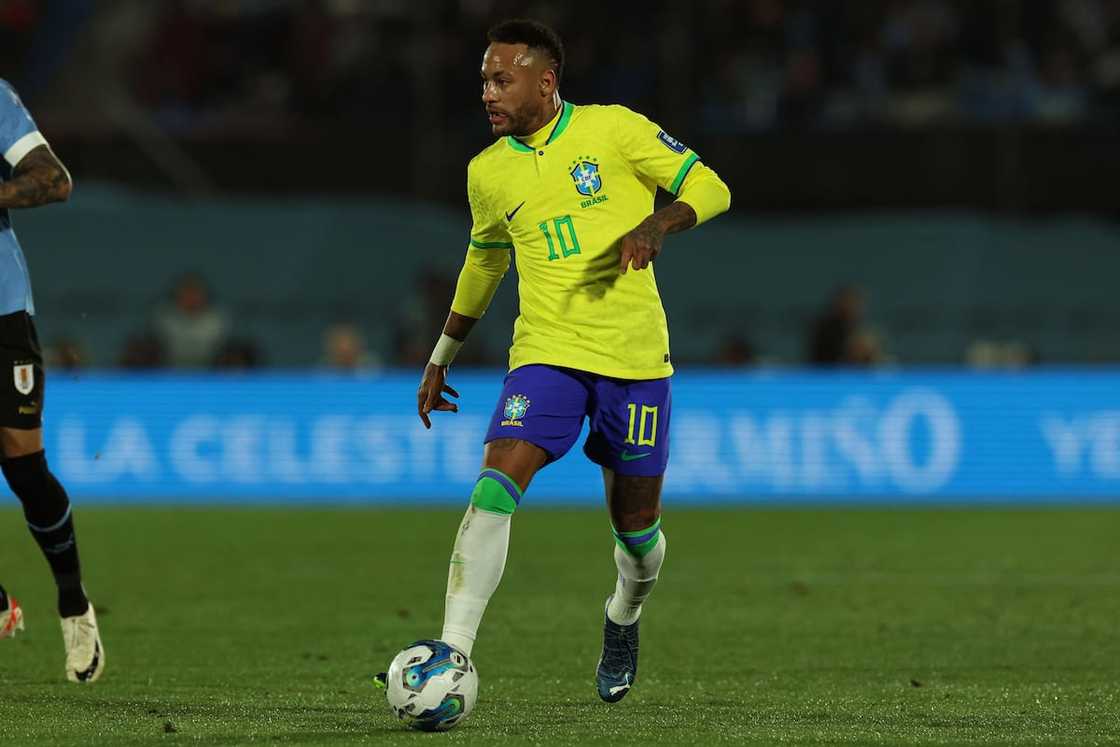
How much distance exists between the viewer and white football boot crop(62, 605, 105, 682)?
6996 millimetres

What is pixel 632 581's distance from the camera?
6852 millimetres

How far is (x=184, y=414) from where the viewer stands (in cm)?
1580

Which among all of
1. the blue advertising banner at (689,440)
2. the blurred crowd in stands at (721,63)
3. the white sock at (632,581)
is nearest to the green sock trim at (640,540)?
the white sock at (632,581)

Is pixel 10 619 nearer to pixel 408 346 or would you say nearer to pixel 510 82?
pixel 510 82

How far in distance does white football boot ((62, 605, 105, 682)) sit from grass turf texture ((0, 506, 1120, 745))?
8 centimetres

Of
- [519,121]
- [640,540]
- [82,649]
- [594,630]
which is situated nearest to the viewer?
[519,121]

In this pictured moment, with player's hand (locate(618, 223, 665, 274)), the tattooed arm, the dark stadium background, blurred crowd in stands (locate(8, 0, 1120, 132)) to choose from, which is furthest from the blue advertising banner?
player's hand (locate(618, 223, 665, 274))

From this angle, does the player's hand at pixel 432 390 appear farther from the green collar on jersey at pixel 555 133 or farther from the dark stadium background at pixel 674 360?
the dark stadium background at pixel 674 360

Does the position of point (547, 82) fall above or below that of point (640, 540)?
above

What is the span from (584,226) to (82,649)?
7.64 ft

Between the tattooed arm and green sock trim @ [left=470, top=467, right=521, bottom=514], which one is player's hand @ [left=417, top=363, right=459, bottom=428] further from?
the tattooed arm

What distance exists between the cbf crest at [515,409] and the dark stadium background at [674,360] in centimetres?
91

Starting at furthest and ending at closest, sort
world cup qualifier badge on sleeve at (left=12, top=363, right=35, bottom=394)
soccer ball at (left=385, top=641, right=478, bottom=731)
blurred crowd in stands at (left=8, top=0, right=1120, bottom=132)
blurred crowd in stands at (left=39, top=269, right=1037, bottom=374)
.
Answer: blurred crowd in stands at (left=8, top=0, right=1120, bottom=132), blurred crowd in stands at (left=39, top=269, right=1037, bottom=374), world cup qualifier badge on sleeve at (left=12, top=363, right=35, bottom=394), soccer ball at (left=385, top=641, right=478, bottom=731)

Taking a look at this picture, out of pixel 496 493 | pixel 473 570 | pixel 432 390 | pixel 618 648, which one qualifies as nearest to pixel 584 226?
pixel 432 390
